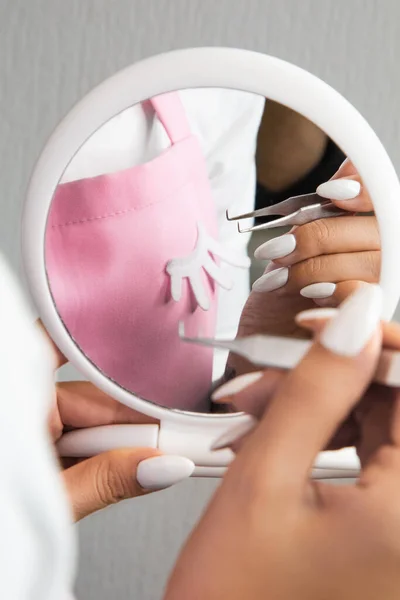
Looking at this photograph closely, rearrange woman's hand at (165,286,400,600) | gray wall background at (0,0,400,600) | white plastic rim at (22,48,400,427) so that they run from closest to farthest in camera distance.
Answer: woman's hand at (165,286,400,600) < white plastic rim at (22,48,400,427) < gray wall background at (0,0,400,600)

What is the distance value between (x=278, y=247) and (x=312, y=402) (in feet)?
0.48

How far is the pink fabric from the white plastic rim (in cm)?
1

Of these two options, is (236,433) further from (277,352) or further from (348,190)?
(348,190)

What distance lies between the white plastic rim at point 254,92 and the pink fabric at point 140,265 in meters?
0.01

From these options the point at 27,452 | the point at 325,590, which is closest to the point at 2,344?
the point at 27,452

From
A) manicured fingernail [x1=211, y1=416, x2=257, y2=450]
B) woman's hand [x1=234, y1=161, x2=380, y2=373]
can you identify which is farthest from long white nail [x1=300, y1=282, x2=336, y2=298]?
manicured fingernail [x1=211, y1=416, x2=257, y2=450]

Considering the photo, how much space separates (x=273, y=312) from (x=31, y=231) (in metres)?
0.15

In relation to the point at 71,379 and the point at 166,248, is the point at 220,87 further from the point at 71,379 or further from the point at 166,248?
the point at 71,379

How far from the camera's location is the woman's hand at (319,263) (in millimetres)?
322

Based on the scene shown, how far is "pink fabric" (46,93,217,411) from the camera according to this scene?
1.11ft

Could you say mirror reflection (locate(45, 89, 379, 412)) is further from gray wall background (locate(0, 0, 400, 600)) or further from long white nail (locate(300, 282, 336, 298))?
gray wall background (locate(0, 0, 400, 600))

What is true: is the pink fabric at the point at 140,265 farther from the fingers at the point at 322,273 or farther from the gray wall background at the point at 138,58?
the gray wall background at the point at 138,58

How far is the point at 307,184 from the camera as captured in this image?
33 cm

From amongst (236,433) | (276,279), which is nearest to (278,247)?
(276,279)
